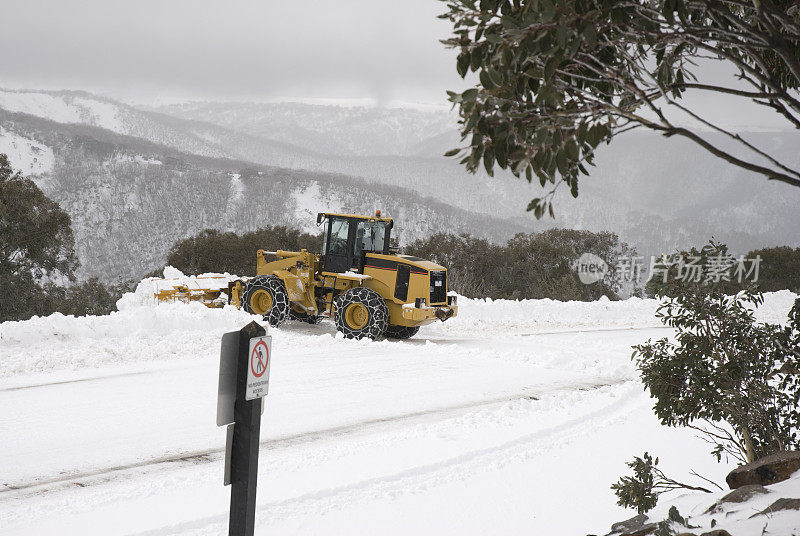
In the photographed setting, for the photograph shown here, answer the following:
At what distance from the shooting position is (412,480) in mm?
5277

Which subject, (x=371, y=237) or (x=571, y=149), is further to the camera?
(x=371, y=237)

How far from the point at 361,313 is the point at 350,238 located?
1722mm

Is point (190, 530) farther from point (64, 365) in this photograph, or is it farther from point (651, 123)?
point (64, 365)

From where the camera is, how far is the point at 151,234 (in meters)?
77.9

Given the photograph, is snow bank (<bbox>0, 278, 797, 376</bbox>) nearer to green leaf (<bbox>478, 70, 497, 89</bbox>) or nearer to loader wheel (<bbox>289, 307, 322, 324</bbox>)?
loader wheel (<bbox>289, 307, 322, 324</bbox>)

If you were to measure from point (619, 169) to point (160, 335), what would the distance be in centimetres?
9701

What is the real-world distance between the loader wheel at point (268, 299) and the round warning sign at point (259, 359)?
10502 mm

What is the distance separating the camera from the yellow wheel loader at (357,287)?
42.1ft

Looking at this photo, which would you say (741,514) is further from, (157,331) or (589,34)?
(157,331)

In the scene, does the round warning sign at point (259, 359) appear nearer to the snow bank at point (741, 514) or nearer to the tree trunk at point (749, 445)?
the snow bank at point (741, 514)

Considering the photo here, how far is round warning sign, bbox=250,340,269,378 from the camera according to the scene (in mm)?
3131

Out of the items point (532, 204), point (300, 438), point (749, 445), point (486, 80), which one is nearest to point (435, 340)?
point (300, 438)

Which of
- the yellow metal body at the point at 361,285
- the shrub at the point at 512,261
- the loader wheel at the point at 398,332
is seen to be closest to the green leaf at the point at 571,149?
the yellow metal body at the point at 361,285

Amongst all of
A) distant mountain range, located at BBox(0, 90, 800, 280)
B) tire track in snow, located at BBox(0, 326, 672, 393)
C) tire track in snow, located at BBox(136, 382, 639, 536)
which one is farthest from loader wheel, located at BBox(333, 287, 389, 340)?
distant mountain range, located at BBox(0, 90, 800, 280)
